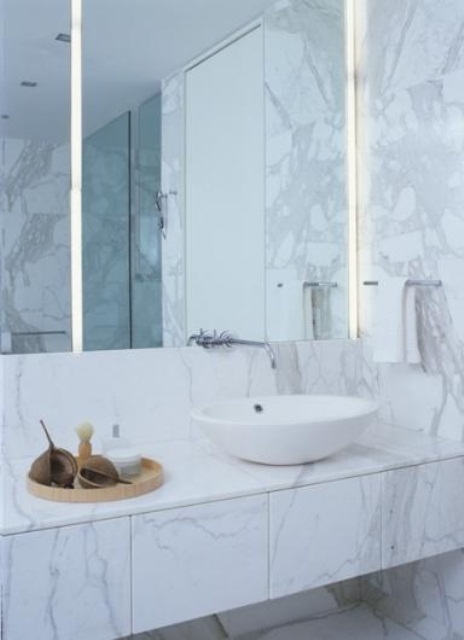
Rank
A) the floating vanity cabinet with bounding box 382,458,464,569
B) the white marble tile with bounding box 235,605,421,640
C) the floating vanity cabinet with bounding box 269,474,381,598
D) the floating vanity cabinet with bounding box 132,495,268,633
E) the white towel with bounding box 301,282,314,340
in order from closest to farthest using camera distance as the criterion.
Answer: the floating vanity cabinet with bounding box 132,495,268,633 < the floating vanity cabinet with bounding box 269,474,381,598 < the floating vanity cabinet with bounding box 382,458,464,569 < the white marble tile with bounding box 235,605,421,640 < the white towel with bounding box 301,282,314,340

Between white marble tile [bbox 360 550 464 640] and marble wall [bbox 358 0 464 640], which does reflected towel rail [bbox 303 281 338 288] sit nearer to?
marble wall [bbox 358 0 464 640]

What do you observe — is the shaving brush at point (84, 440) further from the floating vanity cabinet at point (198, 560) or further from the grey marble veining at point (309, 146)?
the grey marble veining at point (309, 146)

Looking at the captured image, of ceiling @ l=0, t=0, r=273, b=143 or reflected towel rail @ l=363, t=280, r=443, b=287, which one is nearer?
ceiling @ l=0, t=0, r=273, b=143

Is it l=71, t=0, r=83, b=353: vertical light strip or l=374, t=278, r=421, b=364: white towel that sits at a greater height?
l=71, t=0, r=83, b=353: vertical light strip

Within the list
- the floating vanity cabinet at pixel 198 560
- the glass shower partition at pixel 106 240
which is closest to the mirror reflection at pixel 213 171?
the glass shower partition at pixel 106 240

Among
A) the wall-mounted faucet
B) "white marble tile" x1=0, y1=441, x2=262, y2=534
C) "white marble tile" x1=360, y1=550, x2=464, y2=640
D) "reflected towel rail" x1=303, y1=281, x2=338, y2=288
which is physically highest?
"reflected towel rail" x1=303, y1=281, x2=338, y2=288

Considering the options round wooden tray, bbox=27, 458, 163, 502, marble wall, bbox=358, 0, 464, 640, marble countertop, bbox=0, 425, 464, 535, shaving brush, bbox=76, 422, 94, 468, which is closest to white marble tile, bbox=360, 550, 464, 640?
marble wall, bbox=358, 0, 464, 640

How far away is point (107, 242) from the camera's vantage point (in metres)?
1.84

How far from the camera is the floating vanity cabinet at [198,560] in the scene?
53.9 inches

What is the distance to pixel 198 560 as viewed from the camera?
1421 millimetres

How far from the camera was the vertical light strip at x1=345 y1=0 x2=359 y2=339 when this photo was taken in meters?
2.33

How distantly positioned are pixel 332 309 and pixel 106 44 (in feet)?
3.76

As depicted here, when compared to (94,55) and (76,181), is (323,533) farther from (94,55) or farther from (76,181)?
(94,55)

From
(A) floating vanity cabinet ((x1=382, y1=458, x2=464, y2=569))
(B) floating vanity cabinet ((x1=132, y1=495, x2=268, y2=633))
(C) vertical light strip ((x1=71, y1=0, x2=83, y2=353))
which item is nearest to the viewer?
(B) floating vanity cabinet ((x1=132, y1=495, x2=268, y2=633))
